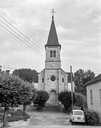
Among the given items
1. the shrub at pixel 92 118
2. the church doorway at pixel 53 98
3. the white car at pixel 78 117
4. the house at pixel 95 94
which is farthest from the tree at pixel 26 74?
the shrub at pixel 92 118

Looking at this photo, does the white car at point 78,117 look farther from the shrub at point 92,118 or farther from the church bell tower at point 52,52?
the church bell tower at point 52,52

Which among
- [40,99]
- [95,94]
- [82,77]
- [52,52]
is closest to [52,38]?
[52,52]

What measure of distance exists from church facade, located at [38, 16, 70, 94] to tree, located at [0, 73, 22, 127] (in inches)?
1019

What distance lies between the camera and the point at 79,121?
16.8m

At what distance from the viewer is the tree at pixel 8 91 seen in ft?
42.3

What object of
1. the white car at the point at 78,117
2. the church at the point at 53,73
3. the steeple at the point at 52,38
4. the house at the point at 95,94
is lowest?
the white car at the point at 78,117

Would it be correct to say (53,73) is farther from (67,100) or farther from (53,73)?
(67,100)

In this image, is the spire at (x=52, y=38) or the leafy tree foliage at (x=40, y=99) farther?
the spire at (x=52, y=38)

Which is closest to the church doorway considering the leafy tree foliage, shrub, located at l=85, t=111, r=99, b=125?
the leafy tree foliage

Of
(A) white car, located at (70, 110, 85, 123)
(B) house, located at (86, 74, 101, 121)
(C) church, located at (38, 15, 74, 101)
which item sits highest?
(C) church, located at (38, 15, 74, 101)

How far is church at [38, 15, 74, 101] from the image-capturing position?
39406 mm

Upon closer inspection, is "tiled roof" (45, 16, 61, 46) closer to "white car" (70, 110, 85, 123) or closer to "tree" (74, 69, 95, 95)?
"white car" (70, 110, 85, 123)

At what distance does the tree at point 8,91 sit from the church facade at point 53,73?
25880mm

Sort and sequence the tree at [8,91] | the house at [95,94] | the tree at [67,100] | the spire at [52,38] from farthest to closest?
the spire at [52,38], the tree at [67,100], the house at [95,94], the tree at [8,91]
